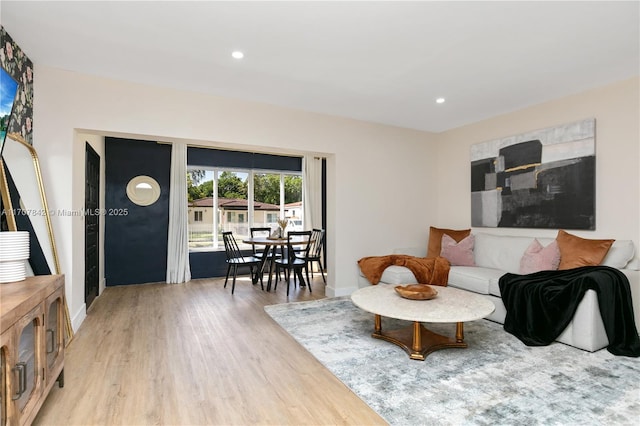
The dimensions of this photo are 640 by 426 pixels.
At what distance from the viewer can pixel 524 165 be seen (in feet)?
14.1

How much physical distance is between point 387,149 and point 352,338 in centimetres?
306

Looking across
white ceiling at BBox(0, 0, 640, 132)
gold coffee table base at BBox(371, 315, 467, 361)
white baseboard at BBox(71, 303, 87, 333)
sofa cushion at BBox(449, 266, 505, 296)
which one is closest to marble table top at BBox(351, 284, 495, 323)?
gold coffee table base at BBox(371, 315, 467, 361)

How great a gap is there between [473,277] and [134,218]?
17.3 feet

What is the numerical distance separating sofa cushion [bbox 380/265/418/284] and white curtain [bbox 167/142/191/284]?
11.5 ft

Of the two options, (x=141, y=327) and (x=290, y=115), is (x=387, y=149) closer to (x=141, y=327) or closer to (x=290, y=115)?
(x=290, y=115)

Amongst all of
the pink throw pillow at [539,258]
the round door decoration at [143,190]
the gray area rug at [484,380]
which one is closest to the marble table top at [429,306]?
the gray area rug at [484,380]

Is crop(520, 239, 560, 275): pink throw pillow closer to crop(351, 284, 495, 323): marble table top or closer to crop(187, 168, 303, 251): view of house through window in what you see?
crop(351, 284, 495, 323): marble table top

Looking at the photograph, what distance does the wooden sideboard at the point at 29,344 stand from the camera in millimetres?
1499

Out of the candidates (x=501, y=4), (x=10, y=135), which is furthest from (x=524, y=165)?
(x=10, y=135)

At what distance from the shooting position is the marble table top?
2.60 m

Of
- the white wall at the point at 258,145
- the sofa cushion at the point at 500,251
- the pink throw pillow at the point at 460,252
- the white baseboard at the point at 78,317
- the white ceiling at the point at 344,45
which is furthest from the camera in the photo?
the pink throw pillow at the point at 460,252

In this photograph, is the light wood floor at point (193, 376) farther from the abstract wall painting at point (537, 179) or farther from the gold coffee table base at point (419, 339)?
the abstract wall painting at point (537, 179)

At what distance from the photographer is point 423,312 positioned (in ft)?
8.79

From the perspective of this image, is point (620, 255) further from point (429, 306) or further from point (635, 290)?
point (429, 306)
